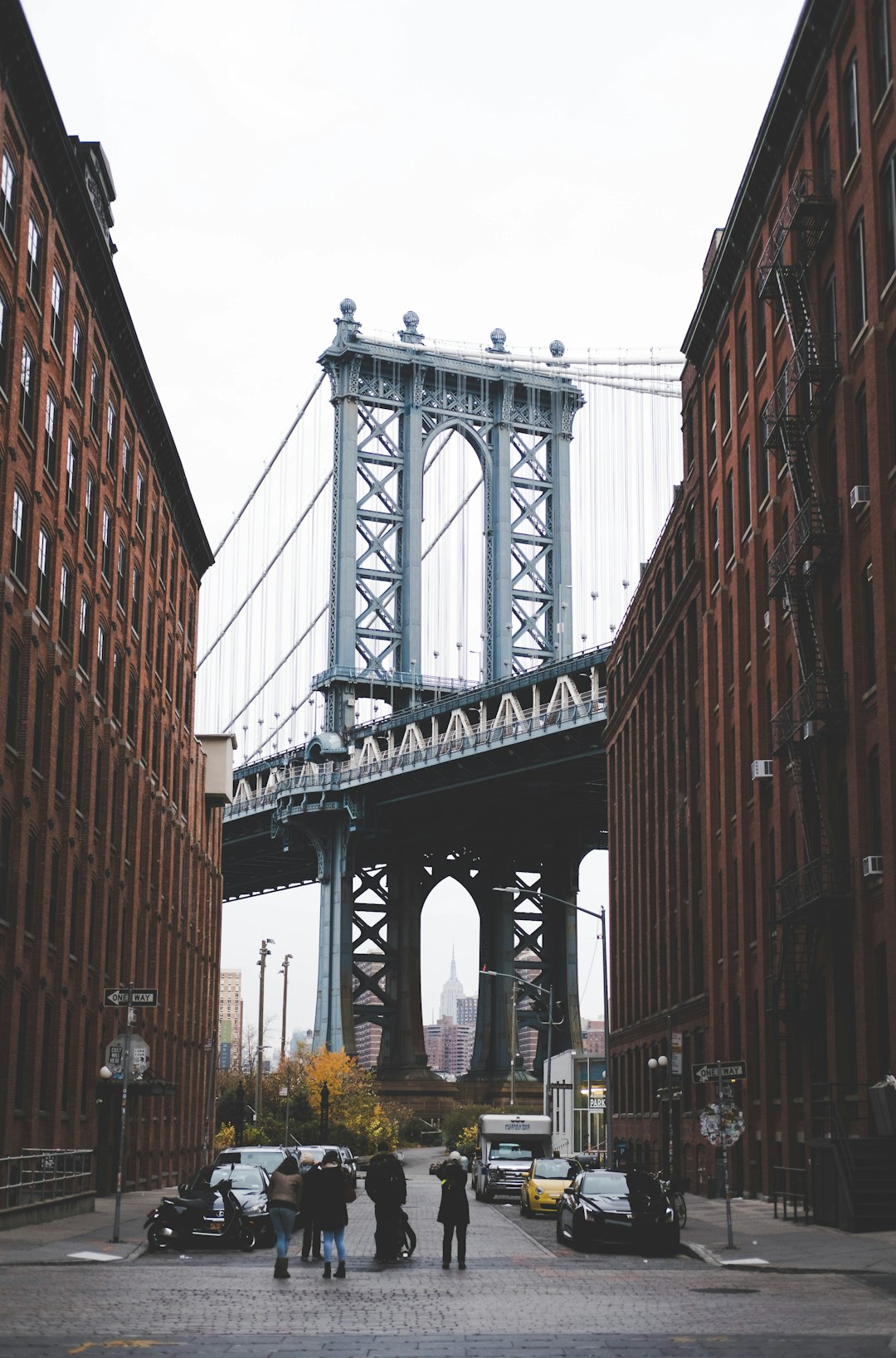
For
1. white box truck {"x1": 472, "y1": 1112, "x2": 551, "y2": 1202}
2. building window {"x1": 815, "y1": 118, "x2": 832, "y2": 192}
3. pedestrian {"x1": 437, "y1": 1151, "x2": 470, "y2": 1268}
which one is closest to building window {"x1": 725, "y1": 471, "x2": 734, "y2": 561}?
building window {"x1": 815, "y1": 118, "x2": 832, "y2": 192}

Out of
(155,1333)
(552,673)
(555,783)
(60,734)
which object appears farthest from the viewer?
(555,783)

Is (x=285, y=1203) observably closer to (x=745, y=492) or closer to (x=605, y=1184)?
(x=605, y=1184)

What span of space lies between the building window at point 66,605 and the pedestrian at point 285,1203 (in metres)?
22.5

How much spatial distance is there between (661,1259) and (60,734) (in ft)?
74.0

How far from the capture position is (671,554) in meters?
61.8

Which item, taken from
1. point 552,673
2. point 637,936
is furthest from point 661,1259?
point 552,673

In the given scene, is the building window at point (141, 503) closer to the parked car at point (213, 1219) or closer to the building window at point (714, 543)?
the building window at point (714, 543)

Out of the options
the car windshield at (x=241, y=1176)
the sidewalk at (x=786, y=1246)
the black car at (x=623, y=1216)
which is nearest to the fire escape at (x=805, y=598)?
the sidewalk at (x=786, y=1246)

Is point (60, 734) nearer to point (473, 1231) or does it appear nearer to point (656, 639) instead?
point (473, 1231)

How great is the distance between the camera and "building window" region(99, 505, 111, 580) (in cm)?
5238

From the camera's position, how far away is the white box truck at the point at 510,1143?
56031 millimetres

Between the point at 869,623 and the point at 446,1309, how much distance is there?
1998 cm

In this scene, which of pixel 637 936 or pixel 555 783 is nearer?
pixel 637 936

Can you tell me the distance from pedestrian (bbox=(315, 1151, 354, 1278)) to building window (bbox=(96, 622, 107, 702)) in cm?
2745
